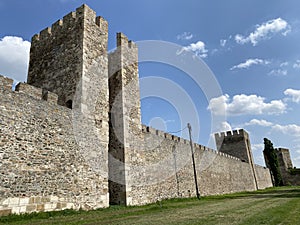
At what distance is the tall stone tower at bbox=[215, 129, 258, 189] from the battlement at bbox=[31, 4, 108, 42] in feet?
95.6

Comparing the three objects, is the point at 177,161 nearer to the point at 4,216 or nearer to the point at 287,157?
the point at 4,216

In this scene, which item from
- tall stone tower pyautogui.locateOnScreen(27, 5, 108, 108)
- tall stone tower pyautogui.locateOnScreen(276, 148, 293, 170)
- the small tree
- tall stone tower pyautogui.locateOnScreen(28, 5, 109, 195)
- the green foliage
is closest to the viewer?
tall stone tower pyautogui.locateOnScreen(28, 5, 109, 195)

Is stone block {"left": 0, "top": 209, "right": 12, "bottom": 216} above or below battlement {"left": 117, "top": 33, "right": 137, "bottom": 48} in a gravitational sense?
below

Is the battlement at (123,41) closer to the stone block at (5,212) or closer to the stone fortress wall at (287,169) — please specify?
the stone block at (5,212)

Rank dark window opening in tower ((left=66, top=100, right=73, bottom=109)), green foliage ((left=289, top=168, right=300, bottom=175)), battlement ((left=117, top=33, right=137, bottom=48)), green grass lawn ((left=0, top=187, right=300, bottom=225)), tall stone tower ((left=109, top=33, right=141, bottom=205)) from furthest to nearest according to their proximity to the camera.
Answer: green foliage ((left=289, top=168, right=300, bottom=175)) → battlement ((left=117, top=33, right=137, bottom=48)) → tall stone tower ((left=109, top=33, right=141, bottom=205)) → dark window opening in tower ((left=66, top=100, right=73, bottom=109)) → green grass lawn ((left=0, top=187, right=300, bottom=225))

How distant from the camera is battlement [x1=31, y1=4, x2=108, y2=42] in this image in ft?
36.9

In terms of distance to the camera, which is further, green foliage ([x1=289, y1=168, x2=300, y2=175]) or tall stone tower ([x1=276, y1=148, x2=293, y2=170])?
tall stone tower ([x1=276, y1=148, x2=293, y2=170])

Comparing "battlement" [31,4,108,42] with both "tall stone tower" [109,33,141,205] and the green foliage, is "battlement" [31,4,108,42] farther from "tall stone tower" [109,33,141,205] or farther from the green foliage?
the green foliage

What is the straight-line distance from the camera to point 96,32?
11.7 meters

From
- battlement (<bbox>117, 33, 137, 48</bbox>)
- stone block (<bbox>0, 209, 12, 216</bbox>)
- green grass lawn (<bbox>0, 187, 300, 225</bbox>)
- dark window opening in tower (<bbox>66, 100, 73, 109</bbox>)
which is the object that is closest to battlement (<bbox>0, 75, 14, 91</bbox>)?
dark window opening in tower (<bbox>66, 100, 73, 109</bbox>)

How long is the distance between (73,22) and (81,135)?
561 centimetres

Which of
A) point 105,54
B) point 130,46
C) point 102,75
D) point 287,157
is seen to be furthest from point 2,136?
point 287,157

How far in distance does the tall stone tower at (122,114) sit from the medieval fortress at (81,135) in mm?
47

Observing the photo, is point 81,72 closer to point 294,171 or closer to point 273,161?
point 273,161
